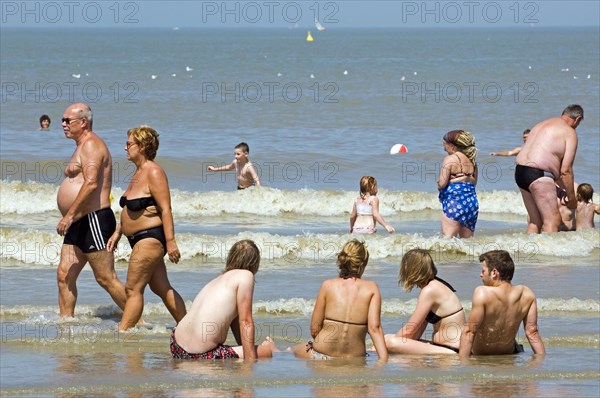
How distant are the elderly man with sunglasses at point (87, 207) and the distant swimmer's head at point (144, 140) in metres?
0.31

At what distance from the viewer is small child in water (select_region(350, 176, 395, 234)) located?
11781 millimetres

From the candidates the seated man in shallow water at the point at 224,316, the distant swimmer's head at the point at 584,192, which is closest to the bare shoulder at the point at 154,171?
the seated man in shallow water at the point at 224,316

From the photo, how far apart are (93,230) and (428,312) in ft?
8.01

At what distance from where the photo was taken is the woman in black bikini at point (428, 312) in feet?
22.9

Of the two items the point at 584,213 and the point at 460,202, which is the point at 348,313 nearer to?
the point at 460,202

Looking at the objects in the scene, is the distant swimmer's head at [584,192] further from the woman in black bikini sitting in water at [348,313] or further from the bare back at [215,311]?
the bare back at [215,311]

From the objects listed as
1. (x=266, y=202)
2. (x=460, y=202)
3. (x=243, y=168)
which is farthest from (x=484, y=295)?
(x=243, y=168)

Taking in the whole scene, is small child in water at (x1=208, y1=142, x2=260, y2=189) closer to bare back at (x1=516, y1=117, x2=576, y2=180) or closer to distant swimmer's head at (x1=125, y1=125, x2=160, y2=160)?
bare back at (x1=516, y1=117, x2=576, y2=180)

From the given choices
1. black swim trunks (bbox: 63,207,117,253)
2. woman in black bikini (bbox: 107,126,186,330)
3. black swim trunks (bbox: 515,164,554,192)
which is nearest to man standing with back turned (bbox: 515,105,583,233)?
black swim trunks (bbox: 515,164,554,192)

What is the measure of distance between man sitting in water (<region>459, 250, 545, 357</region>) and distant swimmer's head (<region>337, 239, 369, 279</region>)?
2.49 ft

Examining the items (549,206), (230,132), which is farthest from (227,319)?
(230,132)

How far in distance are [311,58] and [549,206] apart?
81.8 m

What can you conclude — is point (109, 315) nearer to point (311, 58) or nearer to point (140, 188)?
point (140, 188)

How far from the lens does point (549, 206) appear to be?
446 inches
